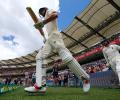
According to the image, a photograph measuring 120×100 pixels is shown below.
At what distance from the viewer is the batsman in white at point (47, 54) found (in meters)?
6.59

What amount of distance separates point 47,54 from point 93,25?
52.7 feet

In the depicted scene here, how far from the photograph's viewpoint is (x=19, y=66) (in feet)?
268

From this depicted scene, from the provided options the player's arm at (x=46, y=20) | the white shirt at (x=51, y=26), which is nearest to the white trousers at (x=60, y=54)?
the white shirt at (x=51, y=26)

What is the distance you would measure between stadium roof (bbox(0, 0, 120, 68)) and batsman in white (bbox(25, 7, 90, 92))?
9.73 meters

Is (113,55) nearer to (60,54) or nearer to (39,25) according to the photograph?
(60,54)

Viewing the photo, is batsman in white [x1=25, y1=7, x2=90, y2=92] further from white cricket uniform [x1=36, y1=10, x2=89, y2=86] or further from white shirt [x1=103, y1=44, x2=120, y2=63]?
white shirt [x1=103, y1=44, x2=120, y2=63]

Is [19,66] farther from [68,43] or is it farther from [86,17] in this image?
[86,17]

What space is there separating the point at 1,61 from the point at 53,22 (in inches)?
3172

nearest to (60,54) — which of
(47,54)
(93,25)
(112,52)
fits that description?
(47,54)

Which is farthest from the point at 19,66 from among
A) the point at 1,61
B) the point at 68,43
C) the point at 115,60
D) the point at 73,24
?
the point at 115,60

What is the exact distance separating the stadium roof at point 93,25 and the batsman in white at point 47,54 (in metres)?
9.73

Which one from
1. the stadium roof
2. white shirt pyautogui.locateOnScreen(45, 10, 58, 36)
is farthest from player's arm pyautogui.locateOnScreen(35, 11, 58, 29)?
the stadium roof

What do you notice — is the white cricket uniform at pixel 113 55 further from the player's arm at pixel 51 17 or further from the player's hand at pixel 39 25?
the player's hand at pixel 39 25

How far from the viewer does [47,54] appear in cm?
673
